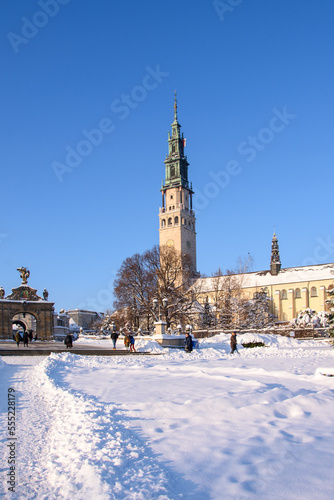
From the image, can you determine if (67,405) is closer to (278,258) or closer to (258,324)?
(258,324)

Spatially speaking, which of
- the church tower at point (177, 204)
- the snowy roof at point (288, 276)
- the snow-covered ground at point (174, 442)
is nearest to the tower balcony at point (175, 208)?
the church tower at point (177, 204)

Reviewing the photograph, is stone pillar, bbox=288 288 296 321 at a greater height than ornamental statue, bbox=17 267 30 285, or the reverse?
ornamental statue, bbox=17 267 30 285

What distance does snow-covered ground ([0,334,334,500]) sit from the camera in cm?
472

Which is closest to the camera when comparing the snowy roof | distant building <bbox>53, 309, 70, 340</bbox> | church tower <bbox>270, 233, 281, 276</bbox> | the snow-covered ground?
the snow-covered ground

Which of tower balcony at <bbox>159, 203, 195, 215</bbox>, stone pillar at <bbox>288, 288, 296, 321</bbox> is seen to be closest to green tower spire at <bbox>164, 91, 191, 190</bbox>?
tower balcony at <bbox>159, 203, 195, 215</bbox>

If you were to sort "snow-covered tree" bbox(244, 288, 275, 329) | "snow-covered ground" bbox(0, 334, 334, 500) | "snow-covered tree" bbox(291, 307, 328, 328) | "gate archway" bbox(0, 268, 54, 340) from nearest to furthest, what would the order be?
1. "snow-covered ground" bbox(0, 334, 334, 500)
2. "gate archway" bbox(0, 268, 54, 340)
3. "snow-covered tree" bbox(291, 307, 328, 328)
4. "snow-covered tree" bbox(244, 288, 275, 329)

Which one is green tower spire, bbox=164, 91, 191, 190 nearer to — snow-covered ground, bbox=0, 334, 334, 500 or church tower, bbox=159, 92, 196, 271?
church tower, bbox=159, 92, 196, 271

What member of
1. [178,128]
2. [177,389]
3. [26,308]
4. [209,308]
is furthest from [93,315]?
[177,389]

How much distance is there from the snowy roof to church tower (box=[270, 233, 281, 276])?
35.1 inches

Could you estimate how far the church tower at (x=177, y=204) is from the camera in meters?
96.2

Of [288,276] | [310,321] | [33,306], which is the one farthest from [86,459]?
[288,276]

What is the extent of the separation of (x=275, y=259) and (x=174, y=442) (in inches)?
3327

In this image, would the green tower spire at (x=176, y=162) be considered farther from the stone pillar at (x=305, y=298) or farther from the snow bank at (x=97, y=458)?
the snow bank at (x=97, y=458)

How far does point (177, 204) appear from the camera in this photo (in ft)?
324
